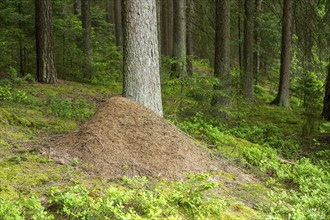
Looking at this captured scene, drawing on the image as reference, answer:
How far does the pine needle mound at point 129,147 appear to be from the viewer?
194 inches

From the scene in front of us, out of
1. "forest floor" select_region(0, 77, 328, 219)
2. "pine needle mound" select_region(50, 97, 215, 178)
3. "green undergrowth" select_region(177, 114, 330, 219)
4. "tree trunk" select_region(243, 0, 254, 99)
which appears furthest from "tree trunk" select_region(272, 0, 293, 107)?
"pine needle mound" select_region(50, 97, 215, 178)

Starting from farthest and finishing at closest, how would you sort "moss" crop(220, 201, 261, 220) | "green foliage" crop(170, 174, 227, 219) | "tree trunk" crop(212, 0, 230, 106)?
1. "tree trunk" crop(212, 0, 230, 106)
2. "moss" crop(220, 201, 261, 220)
3. "green foliage" crop(170, 174, 227, 219)

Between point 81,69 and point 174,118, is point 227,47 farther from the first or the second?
point 81,69

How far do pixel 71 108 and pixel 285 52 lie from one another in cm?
932

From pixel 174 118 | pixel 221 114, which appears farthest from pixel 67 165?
pixel 221 114

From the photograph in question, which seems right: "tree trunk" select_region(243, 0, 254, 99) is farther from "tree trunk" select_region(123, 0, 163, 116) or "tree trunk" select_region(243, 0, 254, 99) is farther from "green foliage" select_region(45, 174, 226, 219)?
"green foliage" select_region(45, 174, 226, 219)

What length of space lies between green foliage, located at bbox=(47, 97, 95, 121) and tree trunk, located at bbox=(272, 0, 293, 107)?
8477 mm

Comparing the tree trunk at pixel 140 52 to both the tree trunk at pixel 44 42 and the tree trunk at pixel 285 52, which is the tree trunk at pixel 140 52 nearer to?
the tree trunk at pixel 44 42

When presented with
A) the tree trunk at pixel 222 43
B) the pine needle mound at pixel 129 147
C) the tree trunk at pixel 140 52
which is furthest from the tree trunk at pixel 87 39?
the pine needle mound at pixel 129 147

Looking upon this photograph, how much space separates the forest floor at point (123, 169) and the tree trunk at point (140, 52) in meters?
0.60

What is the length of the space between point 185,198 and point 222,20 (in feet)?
22.1

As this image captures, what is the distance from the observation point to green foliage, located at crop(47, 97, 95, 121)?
778 cm

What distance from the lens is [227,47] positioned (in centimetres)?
1004

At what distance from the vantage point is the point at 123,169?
4832mm
